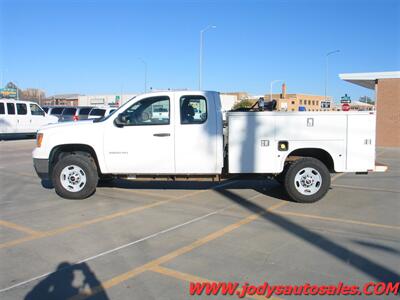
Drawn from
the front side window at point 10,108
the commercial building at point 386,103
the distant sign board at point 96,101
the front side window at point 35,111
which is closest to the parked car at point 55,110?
the front side window at point 35,111

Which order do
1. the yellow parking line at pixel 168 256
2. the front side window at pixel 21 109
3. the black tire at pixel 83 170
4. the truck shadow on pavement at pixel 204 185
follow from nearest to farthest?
the yellow parking line at pixel 168 256
the black tire at pixel 83 170
the truck shadow on pavement at pixel 204 185
the front side window at pixel 21 109

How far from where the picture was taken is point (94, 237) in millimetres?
6027

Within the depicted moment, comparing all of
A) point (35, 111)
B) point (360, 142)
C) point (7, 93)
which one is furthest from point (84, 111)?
point (7, 93)

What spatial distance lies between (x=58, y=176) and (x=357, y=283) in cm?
597

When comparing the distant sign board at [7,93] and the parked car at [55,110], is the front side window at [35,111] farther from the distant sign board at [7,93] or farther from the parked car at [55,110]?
the distant sign board at [7,93]

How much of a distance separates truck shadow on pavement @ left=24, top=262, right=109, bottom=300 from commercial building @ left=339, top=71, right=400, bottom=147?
20001mm

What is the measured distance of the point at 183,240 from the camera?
5.90 m

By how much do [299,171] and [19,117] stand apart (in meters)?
20.4

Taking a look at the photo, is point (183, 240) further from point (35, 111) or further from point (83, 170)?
point (35, 111)

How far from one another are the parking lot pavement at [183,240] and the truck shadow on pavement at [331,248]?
13 millimetres

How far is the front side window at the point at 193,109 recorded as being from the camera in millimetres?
8177

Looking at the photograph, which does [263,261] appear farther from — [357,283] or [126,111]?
[126,111]

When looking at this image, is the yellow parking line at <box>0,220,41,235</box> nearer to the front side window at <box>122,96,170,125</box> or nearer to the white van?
the front side window at <box>122,96,170,125</box>

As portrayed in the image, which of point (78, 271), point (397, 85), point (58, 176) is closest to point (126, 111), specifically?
point (58, 176)
